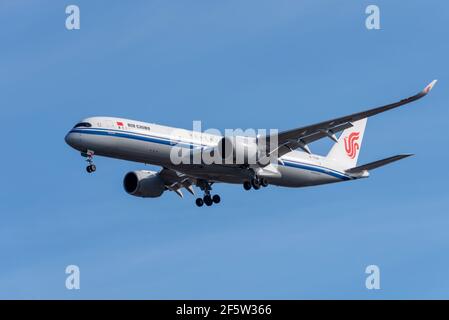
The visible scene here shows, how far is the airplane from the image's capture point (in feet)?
209

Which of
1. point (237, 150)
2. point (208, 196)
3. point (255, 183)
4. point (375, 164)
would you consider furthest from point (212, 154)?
point (375, 164)

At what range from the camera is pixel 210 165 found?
65.6 metres

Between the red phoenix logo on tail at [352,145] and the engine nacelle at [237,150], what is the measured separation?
13.1 metres

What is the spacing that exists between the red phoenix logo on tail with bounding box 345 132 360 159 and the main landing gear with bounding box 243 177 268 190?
37.3 feet

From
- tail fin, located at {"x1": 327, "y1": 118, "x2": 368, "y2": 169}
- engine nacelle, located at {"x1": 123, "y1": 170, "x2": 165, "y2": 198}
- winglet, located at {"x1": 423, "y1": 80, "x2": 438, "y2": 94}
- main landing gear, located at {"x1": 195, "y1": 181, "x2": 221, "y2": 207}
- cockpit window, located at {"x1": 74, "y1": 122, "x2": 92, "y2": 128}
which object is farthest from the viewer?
tail fin, located at {"x1": 327, "y1": 118, "x2": 368, "y2": 169}

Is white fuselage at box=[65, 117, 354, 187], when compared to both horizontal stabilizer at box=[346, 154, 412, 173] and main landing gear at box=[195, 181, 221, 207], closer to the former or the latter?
main landing gear at box=[195, 181, 221, 207]

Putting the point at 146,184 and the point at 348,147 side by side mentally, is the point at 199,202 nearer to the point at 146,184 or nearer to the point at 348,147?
the point at 146,184

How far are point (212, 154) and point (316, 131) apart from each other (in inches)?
265

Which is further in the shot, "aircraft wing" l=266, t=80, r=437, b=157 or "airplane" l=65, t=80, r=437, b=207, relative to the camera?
"airplane" l=65, t=80, r=437, b=207

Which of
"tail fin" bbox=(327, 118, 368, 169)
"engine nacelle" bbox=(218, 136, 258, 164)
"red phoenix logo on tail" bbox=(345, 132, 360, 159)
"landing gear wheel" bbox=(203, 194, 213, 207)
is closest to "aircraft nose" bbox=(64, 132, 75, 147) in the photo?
"engine nacelle" bbox=(218, 136, 258, 164)

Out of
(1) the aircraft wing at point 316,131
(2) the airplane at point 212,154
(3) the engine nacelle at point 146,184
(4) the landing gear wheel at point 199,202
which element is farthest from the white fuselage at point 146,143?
(3) the engine nacelle at point 146,184

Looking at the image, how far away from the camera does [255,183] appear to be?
66875 millimetres

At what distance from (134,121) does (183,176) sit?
7.88m

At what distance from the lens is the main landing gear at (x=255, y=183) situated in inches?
2633
